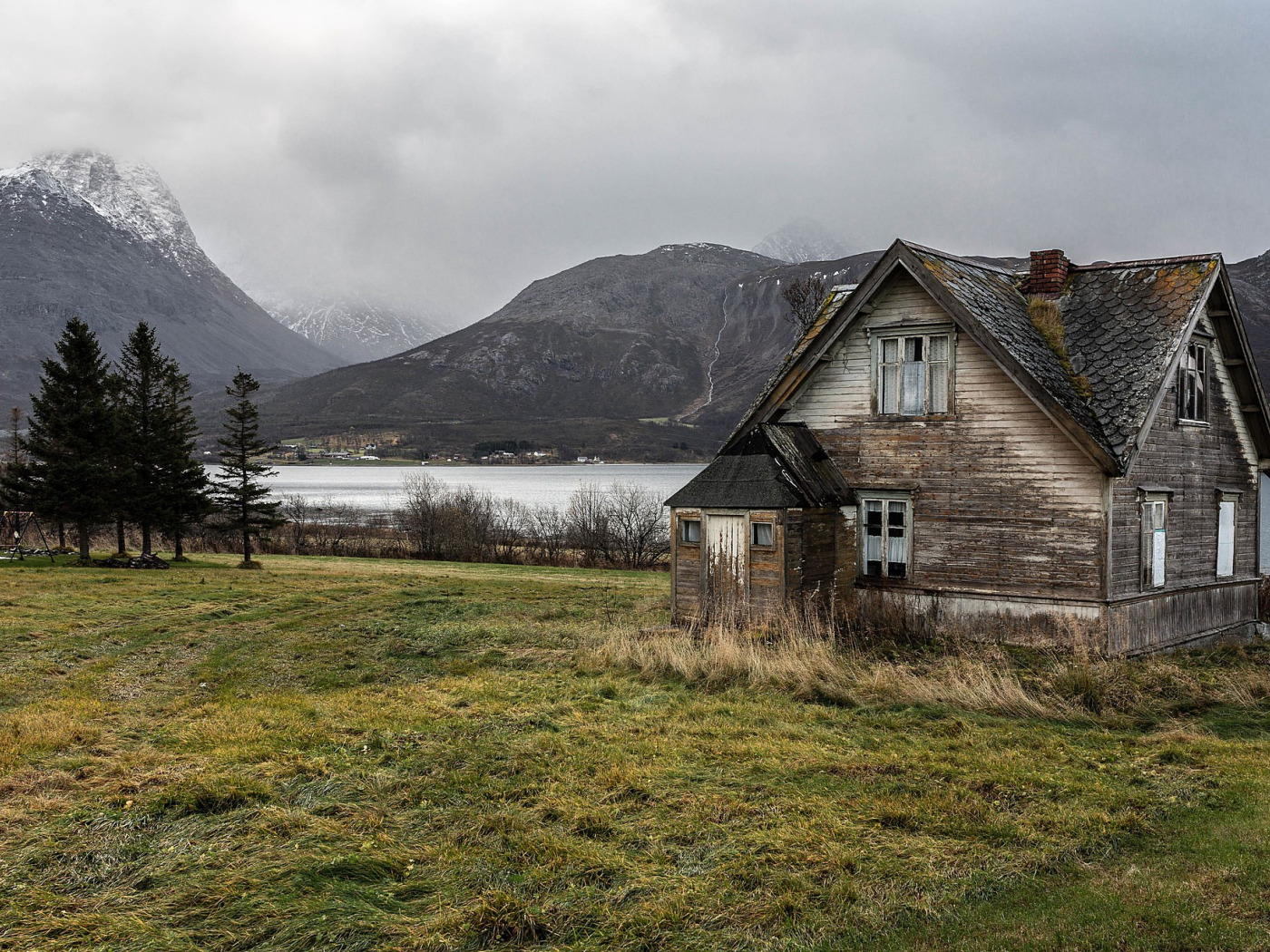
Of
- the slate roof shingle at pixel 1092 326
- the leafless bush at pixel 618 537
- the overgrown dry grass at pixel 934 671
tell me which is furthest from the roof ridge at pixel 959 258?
the leafless bush at pixel 618 537

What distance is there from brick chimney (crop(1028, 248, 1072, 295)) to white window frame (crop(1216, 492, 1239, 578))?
19.6ft

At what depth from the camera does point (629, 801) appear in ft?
30.4

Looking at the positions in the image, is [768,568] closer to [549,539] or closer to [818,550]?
[818,550]

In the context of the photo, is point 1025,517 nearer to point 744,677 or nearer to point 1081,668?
point 1081,668

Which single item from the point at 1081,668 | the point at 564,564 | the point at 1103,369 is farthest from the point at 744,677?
the point at 564,564

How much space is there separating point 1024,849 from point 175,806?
7.55 metres

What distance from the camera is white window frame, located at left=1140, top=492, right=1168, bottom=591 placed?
18.6 meters

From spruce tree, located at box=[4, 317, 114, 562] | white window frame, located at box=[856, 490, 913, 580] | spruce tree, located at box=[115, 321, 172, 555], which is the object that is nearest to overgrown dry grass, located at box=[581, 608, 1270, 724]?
white window frame, located at box=[856, 490, 913, 580]

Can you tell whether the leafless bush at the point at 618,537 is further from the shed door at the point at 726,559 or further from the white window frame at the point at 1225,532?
the white window frame at the point at 1225,532

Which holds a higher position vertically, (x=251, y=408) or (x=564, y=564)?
(x=251, y=408)

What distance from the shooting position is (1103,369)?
18.9m

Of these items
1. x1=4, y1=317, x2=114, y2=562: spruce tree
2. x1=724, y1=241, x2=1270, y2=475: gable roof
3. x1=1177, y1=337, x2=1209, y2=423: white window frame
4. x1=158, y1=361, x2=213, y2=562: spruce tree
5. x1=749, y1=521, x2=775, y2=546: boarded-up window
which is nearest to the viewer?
x1=724, y1=241, x2=1270, y2=475: gable roof

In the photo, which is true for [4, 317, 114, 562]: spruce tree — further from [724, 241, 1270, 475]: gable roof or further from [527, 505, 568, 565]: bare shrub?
[724, 241, 1270, 475]: gable roof

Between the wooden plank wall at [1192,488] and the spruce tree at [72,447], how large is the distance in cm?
3377
